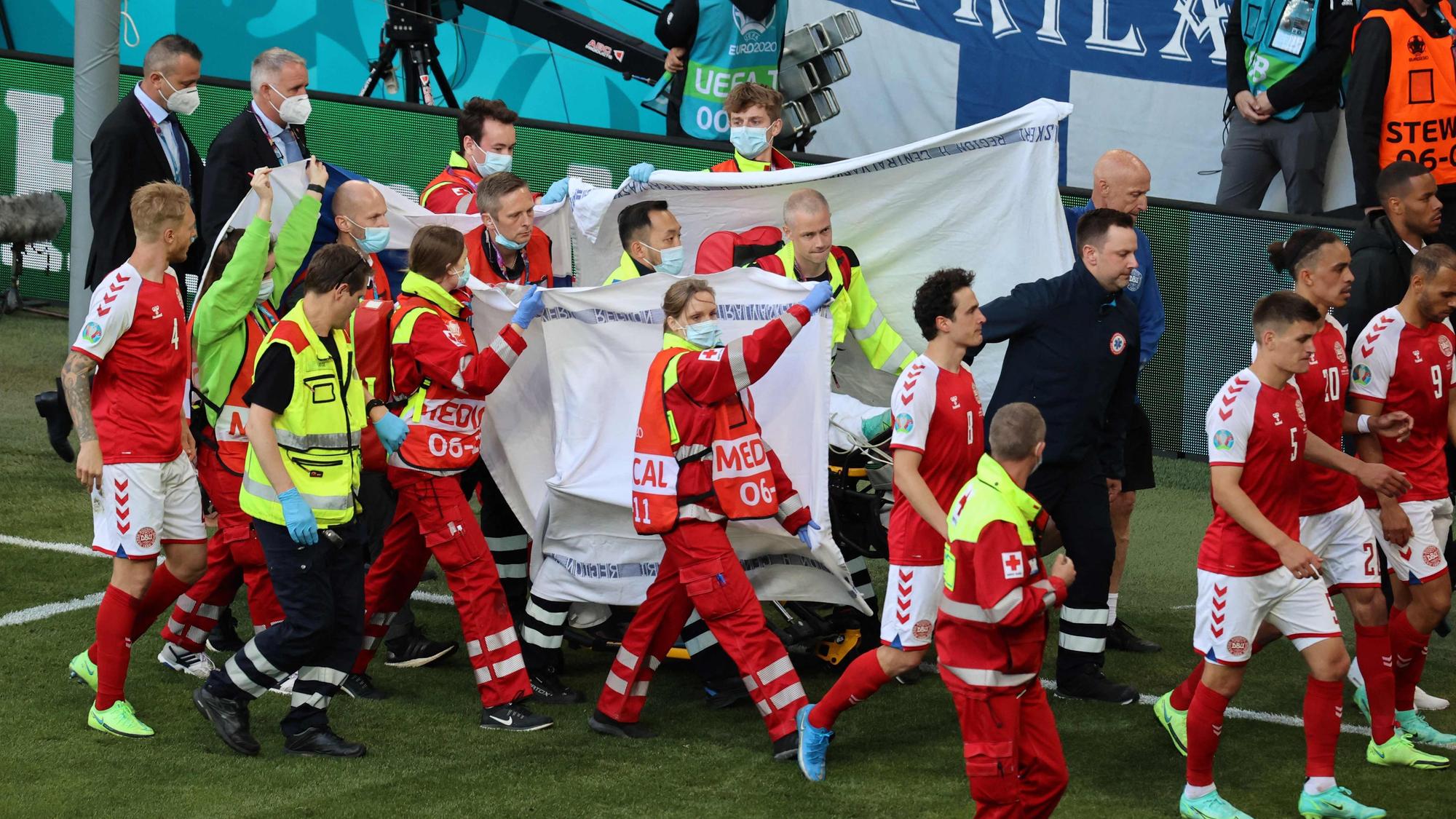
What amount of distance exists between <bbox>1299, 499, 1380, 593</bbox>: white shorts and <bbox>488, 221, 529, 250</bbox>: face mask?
131 inches

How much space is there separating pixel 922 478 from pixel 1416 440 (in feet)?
6.56

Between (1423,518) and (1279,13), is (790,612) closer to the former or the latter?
(1423,518)

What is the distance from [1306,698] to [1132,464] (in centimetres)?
228

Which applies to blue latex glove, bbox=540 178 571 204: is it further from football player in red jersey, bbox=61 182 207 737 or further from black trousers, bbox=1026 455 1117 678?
black trousers, bbox=1026 455 1117 678

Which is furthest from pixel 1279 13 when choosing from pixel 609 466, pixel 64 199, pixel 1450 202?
pixel 64 199

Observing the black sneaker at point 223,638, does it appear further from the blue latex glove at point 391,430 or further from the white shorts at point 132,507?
the blue latex glove at point 391,430

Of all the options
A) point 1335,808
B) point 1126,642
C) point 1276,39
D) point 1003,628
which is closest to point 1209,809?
point 1335,808

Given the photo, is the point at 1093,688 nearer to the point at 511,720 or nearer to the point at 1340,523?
the point at 1340,523

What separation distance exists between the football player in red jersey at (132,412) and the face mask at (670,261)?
1.90 meters

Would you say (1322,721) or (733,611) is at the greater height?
(733,611)

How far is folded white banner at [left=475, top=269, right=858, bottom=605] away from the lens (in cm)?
667

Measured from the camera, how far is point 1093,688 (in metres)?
6.83

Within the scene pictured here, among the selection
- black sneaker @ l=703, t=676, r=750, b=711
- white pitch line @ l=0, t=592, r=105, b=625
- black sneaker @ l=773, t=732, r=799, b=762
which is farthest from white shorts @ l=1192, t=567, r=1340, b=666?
white pitch line @ l=0, t=592, r=105, b=625

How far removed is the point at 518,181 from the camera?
710 cm
